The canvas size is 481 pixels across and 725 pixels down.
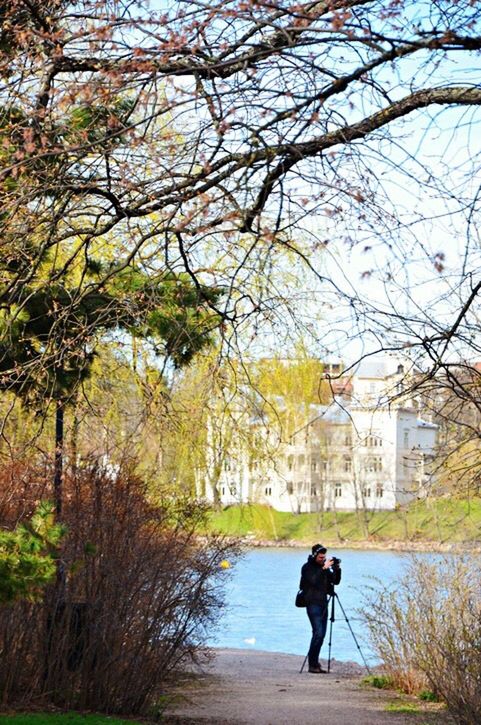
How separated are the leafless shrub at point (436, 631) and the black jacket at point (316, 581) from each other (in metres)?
1.04

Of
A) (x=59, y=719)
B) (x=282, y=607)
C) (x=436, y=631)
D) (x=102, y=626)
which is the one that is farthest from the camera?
(x=282, y=607)

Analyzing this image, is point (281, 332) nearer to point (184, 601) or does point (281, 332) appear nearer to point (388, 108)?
point (388, 108)

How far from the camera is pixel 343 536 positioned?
2479 inches

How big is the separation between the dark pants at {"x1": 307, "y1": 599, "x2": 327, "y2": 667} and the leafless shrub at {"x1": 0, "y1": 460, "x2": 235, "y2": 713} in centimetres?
633

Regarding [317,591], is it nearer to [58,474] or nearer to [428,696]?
[428,696]

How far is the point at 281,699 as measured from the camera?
1452 centimetres

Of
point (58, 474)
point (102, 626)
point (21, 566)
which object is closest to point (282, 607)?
point (58, 474)

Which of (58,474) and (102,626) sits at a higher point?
(58,474)

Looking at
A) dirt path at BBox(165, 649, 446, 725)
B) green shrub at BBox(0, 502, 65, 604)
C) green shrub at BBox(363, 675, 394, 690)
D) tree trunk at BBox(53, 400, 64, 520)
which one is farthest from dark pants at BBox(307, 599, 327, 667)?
green shrub at BBox(0, 502, 65, 604)

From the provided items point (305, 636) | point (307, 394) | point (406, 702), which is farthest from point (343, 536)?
point (406, 702)

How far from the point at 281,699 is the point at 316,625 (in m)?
3.56

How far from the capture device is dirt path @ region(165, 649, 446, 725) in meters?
12.7

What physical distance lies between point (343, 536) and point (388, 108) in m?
57.1

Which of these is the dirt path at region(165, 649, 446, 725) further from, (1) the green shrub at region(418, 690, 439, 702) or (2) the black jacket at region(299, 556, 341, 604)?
(2) the black jacket at region(299, 556, 341, 604)
